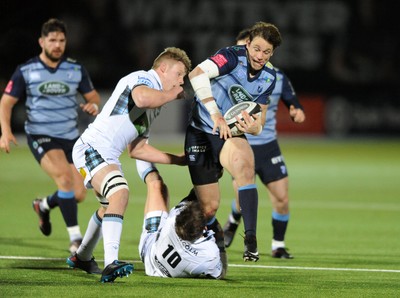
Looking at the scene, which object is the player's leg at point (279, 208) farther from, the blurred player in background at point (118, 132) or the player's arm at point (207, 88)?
the blurred player in background at point (118, 132)

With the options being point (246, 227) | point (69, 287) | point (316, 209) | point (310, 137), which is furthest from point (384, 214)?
point (310, 137)

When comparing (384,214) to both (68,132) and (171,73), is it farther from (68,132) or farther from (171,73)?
(171,73)

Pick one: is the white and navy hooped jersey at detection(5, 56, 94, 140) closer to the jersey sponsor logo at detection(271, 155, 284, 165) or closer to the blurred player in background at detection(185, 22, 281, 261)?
the jersey sponsor logo at detection(271, 155, 284, 165)

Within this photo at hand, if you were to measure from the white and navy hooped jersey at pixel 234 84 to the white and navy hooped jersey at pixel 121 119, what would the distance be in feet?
2.19

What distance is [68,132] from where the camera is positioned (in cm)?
1051

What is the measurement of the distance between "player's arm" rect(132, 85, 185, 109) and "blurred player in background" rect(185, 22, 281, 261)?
48cm

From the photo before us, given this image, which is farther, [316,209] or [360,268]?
[316,209]

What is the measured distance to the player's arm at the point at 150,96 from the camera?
750 cm

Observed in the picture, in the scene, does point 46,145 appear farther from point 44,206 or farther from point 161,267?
point 161,267

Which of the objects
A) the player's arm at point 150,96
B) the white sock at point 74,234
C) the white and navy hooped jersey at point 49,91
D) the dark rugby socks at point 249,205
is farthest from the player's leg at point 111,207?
the white and navy hooped jersey at point 49,91

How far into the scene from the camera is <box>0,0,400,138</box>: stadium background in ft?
88.5

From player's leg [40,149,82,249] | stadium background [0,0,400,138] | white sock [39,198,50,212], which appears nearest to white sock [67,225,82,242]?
player's leg [40,149,82,249]

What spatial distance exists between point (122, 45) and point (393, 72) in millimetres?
8059

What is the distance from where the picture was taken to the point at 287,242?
34.7ft
